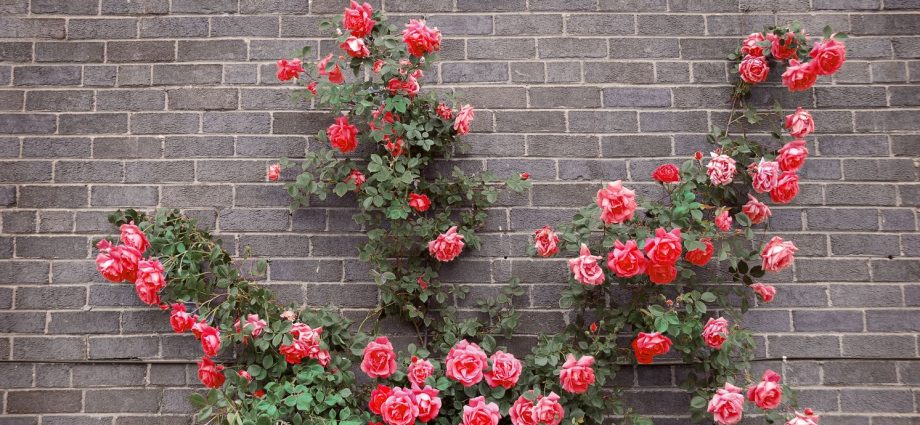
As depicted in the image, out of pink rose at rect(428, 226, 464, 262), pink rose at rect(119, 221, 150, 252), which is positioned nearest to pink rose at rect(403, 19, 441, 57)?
pink rose at rect(428, 226, 464, 262)

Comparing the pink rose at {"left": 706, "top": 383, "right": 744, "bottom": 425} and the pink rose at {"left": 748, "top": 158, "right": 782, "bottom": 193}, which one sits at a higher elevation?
the pink rose at {"left": 748, "top": 158, "right": 782, "bottom": 193}

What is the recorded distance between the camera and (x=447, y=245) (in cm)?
243

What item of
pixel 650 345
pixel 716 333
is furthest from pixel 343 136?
pixel 716 333

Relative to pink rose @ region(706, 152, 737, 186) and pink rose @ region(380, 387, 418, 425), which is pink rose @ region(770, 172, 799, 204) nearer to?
pink rose @ region(706, 152, 737, 186)

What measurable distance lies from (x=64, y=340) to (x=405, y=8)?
6.06 ft

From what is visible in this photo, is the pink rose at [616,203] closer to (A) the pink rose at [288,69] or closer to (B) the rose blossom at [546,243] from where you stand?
(B) the rose blossom at [546,243]

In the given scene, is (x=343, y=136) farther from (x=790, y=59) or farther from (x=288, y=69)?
(x=790, y=59)

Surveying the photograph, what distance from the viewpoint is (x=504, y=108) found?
2652 millimetres

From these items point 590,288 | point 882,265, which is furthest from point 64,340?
point 882,265

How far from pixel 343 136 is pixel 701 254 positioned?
4.42 feet

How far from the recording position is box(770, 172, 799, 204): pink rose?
238 centimetres

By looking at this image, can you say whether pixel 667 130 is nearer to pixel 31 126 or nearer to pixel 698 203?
pixel 698 203

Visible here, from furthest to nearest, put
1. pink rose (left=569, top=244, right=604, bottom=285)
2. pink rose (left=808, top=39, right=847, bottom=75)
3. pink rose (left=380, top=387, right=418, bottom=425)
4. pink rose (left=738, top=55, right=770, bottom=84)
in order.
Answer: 1. pink rose (left=738, top=55, right=770, bottom=84)
2. pink rose (left=808, top=39, right=847, bottom=75)
3. pink rose (left=569, top=244, right=604, bottom=285)
4. pink rose (left=380, top=387, right=418, bottom=425)

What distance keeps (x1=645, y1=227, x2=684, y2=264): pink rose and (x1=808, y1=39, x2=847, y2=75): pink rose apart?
0.87 m
